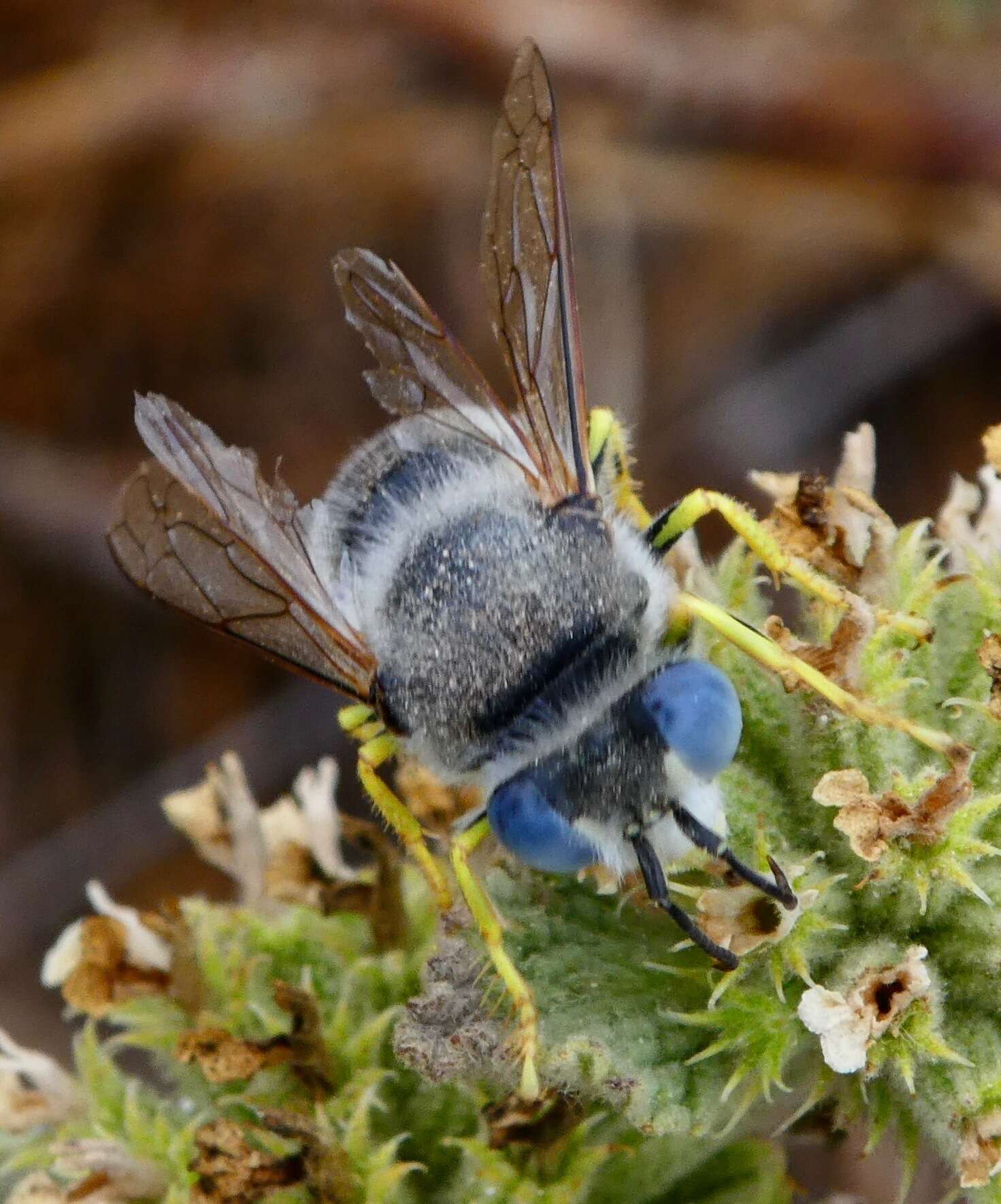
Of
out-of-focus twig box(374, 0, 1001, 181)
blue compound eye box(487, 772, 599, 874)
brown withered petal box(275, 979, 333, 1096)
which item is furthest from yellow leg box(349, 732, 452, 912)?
out-of-focus twig box(374, 0, 1001, 181)

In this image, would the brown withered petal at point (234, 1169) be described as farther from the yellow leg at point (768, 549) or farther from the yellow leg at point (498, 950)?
the yellow leg at point (768, 549)

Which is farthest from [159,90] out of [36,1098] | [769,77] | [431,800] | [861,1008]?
[861,1008]

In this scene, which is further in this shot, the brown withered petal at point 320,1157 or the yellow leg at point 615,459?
the yellow leg at point 615,459

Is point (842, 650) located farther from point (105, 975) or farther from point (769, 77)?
point (769, 77)

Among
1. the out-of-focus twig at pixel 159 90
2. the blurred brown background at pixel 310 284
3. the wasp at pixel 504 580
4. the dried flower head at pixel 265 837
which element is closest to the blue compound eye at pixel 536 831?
the wasp at pixel 504 580

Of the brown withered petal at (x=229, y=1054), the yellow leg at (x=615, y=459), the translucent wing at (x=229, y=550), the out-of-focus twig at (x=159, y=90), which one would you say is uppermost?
the out-of-focus twig at (x=159, y=90)

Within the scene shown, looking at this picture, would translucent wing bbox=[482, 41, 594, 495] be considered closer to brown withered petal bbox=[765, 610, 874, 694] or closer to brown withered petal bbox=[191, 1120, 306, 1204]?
brown withered petal bbox=[765, 610, 874, 694]
